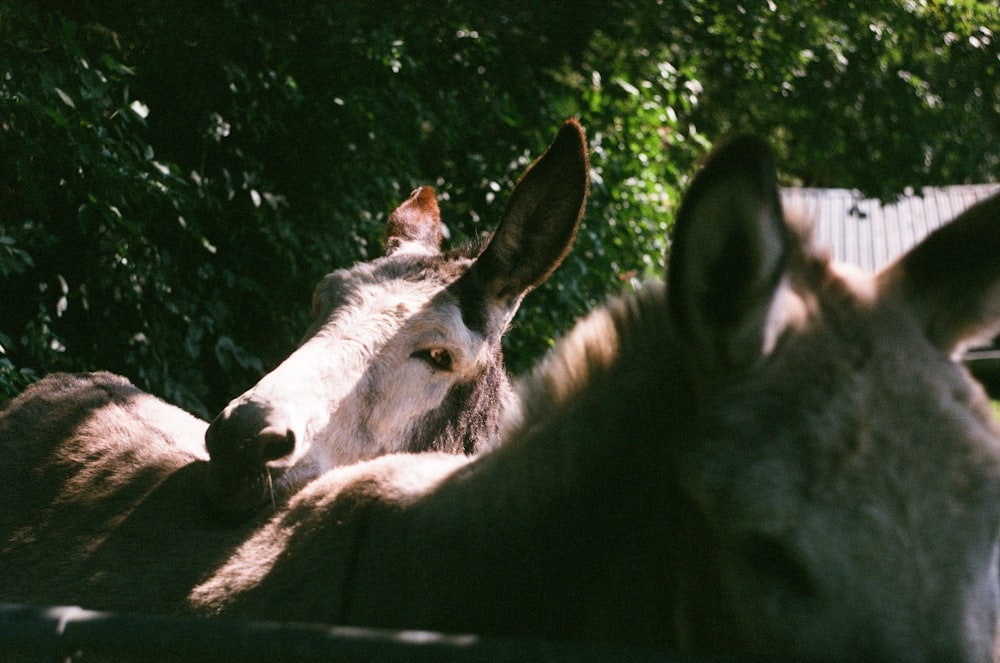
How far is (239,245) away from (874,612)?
4922 mm

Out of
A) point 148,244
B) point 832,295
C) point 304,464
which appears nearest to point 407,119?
point 148,244

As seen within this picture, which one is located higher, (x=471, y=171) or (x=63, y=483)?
(x=471, y=171)

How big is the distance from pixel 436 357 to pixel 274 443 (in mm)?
898

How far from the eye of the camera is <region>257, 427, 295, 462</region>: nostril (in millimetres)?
2518

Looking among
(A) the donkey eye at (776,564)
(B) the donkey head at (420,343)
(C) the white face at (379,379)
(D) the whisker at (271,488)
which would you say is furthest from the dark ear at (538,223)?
(A) the donkey eye at (776,564)

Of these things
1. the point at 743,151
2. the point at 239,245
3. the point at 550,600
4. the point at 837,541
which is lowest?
the point at 550,600

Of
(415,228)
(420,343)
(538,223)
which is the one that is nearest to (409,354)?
(420,343)

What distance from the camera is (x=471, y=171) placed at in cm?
628

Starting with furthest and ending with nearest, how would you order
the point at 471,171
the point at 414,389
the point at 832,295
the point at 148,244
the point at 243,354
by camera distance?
1. the point at 471,171
2. the point at 243,354
3. the point at 148,244
4. the point at 414,389
5. the point at 832,295

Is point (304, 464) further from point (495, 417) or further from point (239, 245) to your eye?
point (239, 245)

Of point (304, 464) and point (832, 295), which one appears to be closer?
point (832, 295)

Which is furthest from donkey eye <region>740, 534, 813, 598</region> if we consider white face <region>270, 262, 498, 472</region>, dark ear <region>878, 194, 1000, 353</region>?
white face <region>270, 262, 498, 472</region>

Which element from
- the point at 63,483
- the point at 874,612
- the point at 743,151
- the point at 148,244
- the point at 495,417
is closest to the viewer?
the point at 874,612

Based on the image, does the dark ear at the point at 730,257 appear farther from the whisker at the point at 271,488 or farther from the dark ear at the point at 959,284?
the whisker at the point at 271,488
